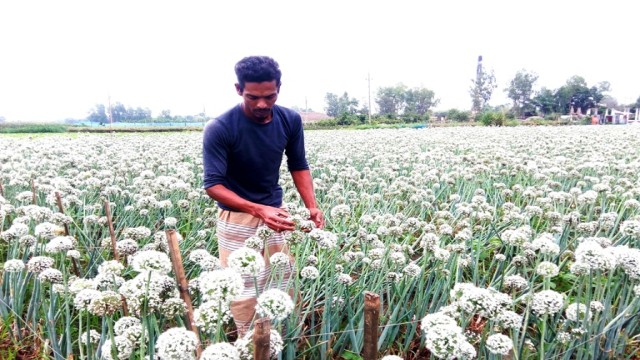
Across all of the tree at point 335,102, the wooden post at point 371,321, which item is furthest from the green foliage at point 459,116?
the wooden post at point 371,321

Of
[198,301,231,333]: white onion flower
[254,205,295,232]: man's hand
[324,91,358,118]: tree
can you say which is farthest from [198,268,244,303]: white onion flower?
[324,91,358,118]: tree

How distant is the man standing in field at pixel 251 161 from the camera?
9.34 feet

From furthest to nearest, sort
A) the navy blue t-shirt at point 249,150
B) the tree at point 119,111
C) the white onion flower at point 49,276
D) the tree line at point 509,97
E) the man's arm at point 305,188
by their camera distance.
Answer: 1. the tree at point 119,111
2. the tree line at point 509,97
3. the man's arm at point 305,188
4. the navy blue t-shirt at point 249,150
5. the white onion flower at point 49,276

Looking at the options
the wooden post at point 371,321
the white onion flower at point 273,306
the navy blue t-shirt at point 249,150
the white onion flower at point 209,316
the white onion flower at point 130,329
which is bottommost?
the wooden post at point 371,321

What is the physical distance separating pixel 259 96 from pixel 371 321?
1609 mm

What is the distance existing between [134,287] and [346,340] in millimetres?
1589

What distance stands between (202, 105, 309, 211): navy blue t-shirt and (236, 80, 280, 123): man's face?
0.17 metres

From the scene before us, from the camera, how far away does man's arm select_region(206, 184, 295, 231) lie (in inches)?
102

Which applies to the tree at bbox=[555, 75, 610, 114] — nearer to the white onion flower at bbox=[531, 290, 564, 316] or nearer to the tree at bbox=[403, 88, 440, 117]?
the tree at bbox=[403, 88, 440, 117]

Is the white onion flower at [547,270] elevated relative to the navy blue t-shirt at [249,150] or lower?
lower

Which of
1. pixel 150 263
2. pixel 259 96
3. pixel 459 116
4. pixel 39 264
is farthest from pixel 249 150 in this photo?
pixel 459 116

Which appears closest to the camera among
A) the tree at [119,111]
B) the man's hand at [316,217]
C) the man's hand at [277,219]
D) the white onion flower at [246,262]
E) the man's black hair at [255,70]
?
the white onion flower at [246,262]

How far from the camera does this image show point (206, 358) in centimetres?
140

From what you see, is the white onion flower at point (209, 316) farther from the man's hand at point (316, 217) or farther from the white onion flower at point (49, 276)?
the man's hand at point (316, 217)
